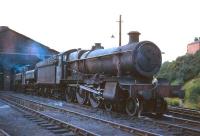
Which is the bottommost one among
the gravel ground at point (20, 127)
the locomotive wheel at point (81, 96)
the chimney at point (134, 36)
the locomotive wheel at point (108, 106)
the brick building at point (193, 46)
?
the gravel ground at point (20, 127)

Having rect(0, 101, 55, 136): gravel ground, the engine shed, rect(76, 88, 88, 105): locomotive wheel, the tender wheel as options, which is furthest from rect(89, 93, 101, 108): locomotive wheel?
the engine shed

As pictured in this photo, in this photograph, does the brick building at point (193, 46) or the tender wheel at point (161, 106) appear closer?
the tender wheel at point (161, 106)

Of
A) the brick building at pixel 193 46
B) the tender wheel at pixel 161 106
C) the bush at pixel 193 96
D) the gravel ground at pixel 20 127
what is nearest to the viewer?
the gravel ground at pixel 20 127

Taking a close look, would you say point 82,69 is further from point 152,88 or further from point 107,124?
point 107,124

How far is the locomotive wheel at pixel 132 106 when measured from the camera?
42.1 feet

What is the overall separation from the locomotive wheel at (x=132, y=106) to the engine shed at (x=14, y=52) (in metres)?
38.0

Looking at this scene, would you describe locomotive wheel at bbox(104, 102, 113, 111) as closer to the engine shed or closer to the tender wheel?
the tender wheel

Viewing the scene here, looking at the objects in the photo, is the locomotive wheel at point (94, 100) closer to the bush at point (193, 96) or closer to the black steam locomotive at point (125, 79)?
the black steam locomotive at point (125, 79)

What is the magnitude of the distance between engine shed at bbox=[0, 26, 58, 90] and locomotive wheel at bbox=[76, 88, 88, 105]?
109 feet

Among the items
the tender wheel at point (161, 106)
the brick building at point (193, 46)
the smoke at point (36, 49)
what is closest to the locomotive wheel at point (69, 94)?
the tender wheel at point (161, 106)

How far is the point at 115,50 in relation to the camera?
14.8m

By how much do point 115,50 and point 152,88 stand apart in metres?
2.88

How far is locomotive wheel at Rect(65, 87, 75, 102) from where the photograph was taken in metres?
19.3

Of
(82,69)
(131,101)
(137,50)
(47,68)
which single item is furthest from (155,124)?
(47,68)
